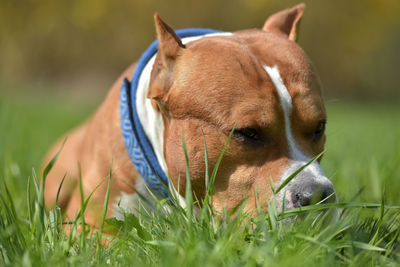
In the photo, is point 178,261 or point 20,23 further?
point 20,23

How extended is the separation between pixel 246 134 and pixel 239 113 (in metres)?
0.10

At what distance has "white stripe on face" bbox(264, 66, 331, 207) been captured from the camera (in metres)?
2.23

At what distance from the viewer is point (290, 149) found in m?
2.34

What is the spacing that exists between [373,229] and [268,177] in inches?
19.1

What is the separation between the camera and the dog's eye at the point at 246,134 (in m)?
2.33

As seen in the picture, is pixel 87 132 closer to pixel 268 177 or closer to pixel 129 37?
pixel 268 177

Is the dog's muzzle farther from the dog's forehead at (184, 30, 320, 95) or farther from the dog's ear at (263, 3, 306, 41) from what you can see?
the dog's ear at (263, 3, 306, 41)

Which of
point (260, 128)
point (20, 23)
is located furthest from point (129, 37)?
point (260, 128)

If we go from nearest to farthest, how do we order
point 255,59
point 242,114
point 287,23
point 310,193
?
point 310,193 → point 242,114 → point 255,59 → point 287,23

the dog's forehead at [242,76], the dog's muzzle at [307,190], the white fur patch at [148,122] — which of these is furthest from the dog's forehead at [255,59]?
the dog's muzzle at [307,190]

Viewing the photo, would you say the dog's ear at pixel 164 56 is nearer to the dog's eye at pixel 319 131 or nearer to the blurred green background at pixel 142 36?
the dog's eye at pixel 319 131

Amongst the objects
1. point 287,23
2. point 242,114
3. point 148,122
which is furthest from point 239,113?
point 287,23

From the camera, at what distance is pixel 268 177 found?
226 cm

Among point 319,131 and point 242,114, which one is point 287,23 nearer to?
point 319,131
